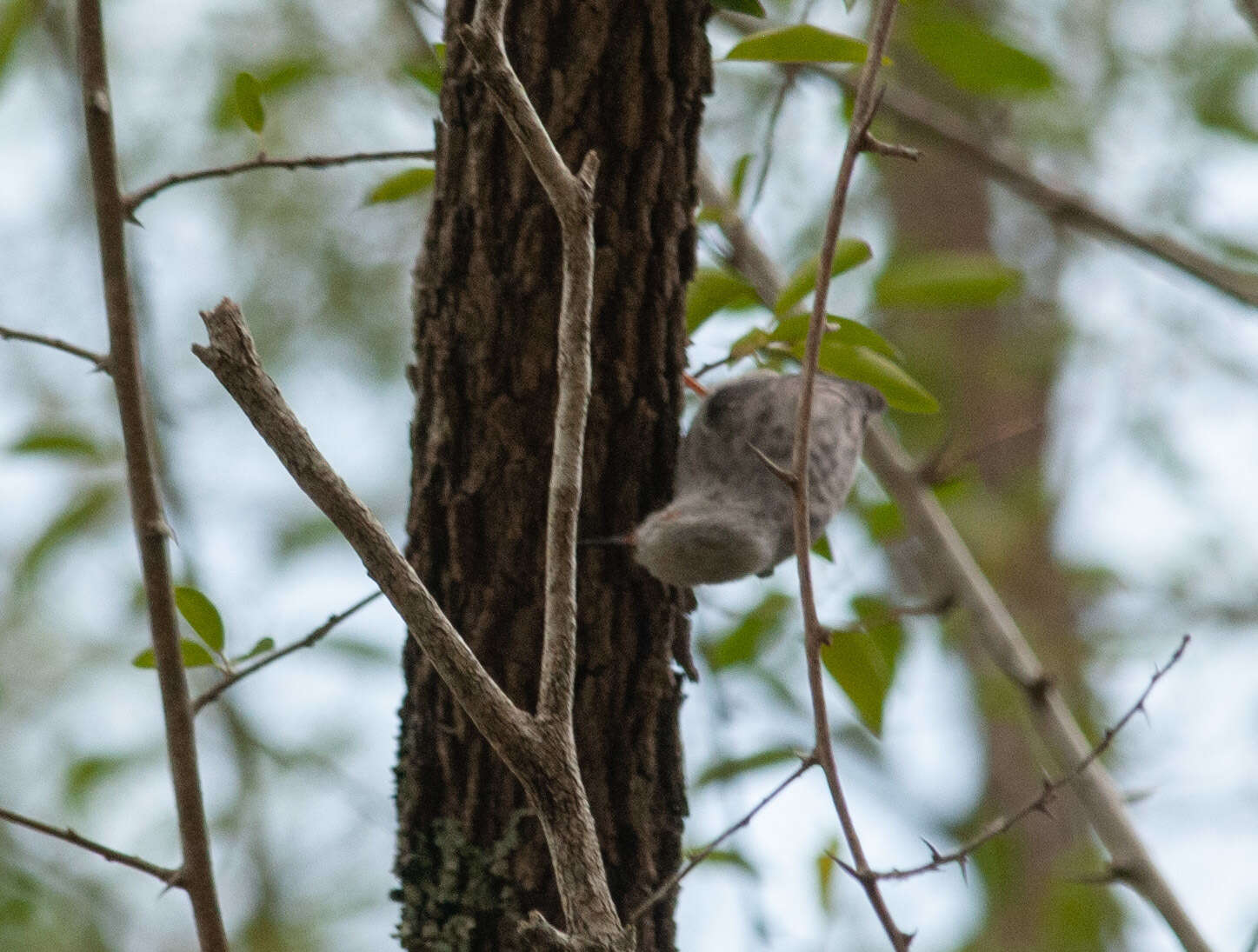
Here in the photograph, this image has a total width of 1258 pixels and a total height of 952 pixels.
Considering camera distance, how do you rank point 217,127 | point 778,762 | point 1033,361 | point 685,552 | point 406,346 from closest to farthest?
point 685,552 < point 778,762 < point 217,127 < point 406,346 < point 1033,361

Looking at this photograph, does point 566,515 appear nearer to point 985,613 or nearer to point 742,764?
point 742,764

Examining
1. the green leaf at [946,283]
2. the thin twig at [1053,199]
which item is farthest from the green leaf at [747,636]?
the thin twig at [1053,199]

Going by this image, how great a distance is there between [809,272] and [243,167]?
0.79m

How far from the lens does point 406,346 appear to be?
4.52 meters

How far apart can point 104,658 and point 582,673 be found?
3.57 m

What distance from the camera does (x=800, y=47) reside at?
1753 mm

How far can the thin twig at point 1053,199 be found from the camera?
99.5 inches

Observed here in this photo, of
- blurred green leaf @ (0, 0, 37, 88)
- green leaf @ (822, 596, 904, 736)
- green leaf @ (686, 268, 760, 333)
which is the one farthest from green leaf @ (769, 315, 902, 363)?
blurred green leaf @ (0, 0, 37, 88)

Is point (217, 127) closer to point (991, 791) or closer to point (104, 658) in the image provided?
point (104, 658)

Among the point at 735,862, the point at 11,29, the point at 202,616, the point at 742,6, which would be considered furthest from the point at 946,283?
the point at 11,29

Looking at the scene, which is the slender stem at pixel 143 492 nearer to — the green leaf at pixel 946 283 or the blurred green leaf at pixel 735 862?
the blurred green leaf at pixel 735 862

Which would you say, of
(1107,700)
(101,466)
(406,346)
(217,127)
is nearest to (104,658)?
(406,346)

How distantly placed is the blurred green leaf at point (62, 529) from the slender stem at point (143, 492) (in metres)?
1.24

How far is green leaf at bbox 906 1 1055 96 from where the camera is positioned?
230 centimetres
